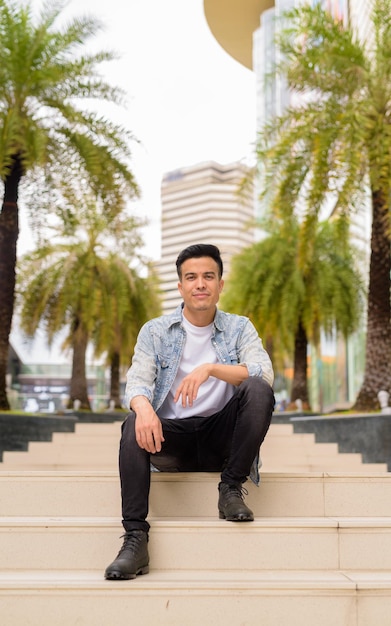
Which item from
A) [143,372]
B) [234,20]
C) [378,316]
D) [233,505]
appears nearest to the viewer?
[233,505]

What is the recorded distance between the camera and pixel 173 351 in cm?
360

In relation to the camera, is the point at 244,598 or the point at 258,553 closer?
the point at 244,598

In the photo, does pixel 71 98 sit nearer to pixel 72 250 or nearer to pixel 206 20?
pixel 72 250

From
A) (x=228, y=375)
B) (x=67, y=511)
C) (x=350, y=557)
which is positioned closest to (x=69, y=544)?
(x=67, y=511)

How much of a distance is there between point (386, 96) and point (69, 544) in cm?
954

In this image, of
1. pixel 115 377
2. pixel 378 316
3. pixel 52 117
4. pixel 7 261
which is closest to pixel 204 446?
pixel 378 316

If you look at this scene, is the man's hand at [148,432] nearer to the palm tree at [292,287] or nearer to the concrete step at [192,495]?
the concrete step at [192,495]

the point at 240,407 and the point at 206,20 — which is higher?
the point at 206,20

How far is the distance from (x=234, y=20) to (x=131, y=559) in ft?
237

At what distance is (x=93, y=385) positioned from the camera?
174 feet

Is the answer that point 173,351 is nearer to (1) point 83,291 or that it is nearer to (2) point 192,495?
(2) point 192,495

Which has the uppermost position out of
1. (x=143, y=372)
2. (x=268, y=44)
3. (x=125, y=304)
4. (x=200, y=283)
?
(x=268, y=44)

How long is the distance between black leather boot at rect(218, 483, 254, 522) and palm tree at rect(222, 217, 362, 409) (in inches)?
558

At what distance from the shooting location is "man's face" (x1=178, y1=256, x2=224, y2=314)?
358cm
